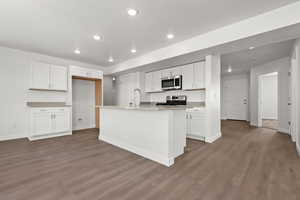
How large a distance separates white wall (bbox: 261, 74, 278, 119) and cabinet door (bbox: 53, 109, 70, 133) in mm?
9379

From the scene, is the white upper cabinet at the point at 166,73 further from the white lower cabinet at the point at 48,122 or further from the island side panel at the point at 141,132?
the white lower cabinet at the point at 48,122

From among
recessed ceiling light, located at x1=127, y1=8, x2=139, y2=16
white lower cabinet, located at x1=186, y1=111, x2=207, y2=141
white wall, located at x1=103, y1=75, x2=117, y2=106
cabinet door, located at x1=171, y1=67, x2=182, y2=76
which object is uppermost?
recessed ceiling light, located at x1=127, y1=8, x2=139, y2=16

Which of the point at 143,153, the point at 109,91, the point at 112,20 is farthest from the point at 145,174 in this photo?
the point at 109,91

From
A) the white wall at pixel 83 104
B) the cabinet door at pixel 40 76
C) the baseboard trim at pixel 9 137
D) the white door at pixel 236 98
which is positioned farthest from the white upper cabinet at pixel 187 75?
the white door at pixel 236 98

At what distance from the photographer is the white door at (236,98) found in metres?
7.20

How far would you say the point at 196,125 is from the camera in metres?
3.86

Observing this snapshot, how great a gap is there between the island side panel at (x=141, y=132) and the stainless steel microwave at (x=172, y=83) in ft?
6.94

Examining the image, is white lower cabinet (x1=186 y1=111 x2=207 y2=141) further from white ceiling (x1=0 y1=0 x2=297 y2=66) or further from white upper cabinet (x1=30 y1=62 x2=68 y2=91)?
white upper cabinet (x1=30 y1=62 x2=68 y2=91)

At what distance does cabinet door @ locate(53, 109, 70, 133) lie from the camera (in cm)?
414

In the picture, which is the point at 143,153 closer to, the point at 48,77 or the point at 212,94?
the point at 212,94

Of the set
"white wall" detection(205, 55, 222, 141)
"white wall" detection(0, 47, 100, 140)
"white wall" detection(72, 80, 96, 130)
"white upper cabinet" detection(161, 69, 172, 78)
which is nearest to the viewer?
"white wall" detection(205, 55, 222, 141)

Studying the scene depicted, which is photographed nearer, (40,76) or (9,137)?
(9,137)

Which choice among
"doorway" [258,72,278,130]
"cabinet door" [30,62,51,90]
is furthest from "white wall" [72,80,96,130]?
"doorway" [258,72,278,130]

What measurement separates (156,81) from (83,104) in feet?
10.2
